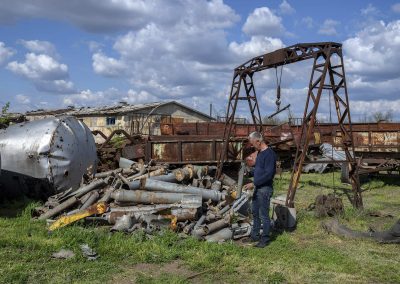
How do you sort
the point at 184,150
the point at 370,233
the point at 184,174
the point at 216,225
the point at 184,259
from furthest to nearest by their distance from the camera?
the point at 184,150 < the point at 184,174 < the point at 216,225 < the point at 370,233 < the point at 184,259

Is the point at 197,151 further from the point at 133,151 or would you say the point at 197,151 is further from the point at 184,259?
the point at 184,259

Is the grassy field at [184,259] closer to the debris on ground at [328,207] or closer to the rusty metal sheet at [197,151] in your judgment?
the debris on ground at [328,207]

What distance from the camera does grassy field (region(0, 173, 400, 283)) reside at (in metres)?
5.61

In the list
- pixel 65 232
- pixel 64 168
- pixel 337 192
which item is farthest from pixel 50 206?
pixel 337 192

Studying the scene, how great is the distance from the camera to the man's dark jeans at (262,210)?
7230 mm

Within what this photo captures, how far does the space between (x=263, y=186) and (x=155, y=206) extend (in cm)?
246

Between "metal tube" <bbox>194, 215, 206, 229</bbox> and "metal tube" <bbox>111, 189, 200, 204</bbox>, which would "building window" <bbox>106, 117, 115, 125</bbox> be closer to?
"metal tube" <bbox>111, 189, 200, 204</bbox>

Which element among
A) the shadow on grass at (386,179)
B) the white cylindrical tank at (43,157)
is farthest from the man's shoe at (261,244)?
the shadow on grass at (386,179)

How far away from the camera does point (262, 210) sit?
7.32m

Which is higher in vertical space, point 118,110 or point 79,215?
point 118,110

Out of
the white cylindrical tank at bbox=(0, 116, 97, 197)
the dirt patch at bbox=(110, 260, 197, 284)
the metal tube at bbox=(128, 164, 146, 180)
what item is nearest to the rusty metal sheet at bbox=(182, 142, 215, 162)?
the metal tube at bbox=(128, 164, 146, 180)

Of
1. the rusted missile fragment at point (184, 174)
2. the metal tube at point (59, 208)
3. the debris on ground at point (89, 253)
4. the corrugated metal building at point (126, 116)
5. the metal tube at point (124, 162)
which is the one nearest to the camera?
the debris on ground at point (89, 253)

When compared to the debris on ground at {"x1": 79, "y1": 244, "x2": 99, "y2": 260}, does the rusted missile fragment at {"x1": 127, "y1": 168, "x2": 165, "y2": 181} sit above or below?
above

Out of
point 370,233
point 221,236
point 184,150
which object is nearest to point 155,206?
point 221,236
